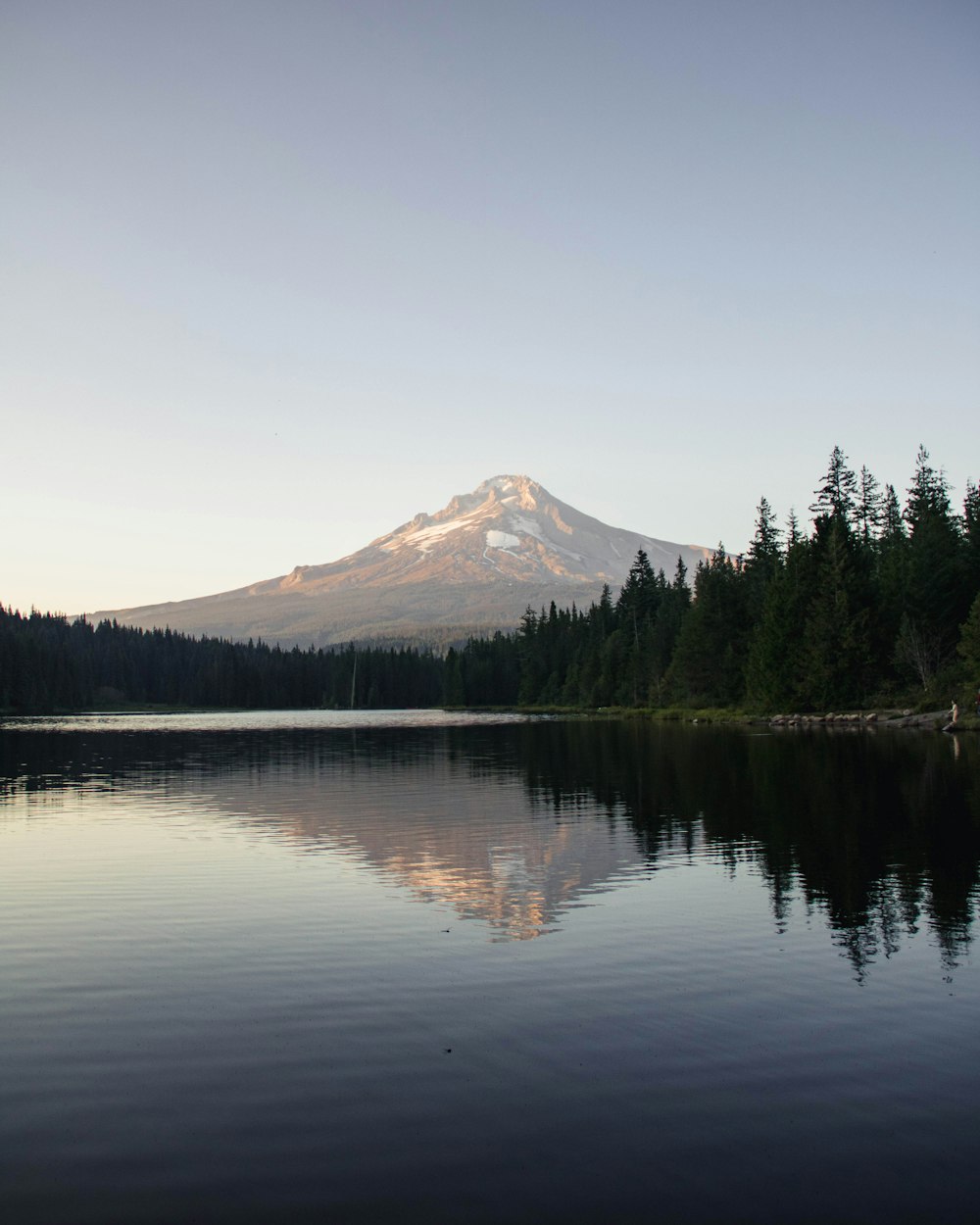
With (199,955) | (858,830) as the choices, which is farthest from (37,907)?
(858,830)

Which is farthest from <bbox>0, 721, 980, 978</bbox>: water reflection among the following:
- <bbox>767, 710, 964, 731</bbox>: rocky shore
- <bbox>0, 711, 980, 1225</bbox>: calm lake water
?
<bbox>767, 710, 964, 731</bbox>: rocky shore

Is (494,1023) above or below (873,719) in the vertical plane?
above

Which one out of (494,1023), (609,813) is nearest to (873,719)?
(609,813)

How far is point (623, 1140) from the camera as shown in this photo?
30.2 feet

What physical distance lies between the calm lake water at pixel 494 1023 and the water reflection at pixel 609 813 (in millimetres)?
210

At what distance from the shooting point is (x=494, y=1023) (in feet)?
41.2

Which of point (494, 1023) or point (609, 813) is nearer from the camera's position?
point (494, 1023)

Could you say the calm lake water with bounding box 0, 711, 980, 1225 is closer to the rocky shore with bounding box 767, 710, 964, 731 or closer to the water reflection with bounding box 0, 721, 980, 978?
the water reflection with bounding box 0, 721, 980, 978

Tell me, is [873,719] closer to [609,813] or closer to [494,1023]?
[609,813]

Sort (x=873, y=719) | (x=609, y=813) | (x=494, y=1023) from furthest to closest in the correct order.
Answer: (x=873, y=719) < (x=609, y=813) < (x=494, y=1023)

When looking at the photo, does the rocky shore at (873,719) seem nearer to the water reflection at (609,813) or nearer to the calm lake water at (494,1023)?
the water reflection at (609,813)

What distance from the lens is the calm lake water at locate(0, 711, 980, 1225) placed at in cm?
854

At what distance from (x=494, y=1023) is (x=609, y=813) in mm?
22209

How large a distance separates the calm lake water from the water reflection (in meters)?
0.21
